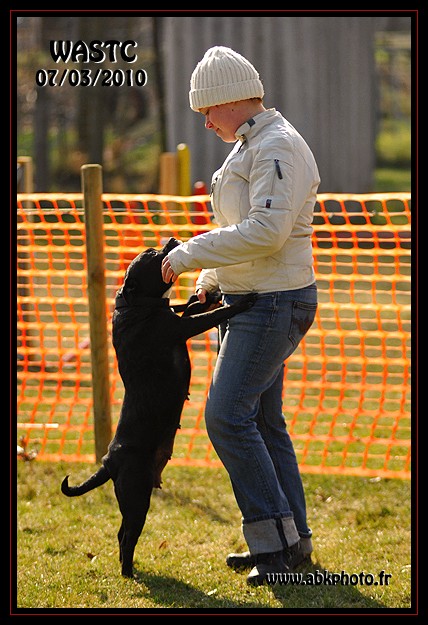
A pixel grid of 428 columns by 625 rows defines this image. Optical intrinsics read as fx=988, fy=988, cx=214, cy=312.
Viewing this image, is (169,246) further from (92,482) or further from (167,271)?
(92,482)

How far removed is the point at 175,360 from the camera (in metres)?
4.03

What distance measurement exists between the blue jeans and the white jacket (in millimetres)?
81

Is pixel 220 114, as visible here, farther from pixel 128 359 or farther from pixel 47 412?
pixel 47 412

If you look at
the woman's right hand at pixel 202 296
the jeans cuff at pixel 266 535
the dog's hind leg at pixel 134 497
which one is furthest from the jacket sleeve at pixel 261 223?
the jeans cuff at pixel 266 535

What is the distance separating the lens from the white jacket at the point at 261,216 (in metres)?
3.67

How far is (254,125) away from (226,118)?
12cm

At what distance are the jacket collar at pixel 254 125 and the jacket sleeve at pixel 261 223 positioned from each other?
169 millimetres

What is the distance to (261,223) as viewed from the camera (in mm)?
3648

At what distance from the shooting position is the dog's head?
396 cm

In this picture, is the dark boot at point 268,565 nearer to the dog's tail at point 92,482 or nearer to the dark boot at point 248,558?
the dark boot at point 248,558

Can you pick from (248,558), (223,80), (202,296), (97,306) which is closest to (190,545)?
(248,558)
